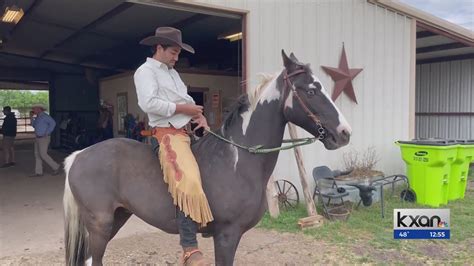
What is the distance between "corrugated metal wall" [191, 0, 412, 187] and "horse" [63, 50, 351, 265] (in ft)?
10.3

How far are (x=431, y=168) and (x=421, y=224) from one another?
150cm

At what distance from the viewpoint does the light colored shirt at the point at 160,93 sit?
2543 millimetres

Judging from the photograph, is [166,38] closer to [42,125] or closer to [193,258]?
[193,258]

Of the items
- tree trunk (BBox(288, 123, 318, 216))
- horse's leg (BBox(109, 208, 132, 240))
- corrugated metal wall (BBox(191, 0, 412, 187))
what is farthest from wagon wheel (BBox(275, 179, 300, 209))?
horse's leg (BBox(109, 208, 132, 240))

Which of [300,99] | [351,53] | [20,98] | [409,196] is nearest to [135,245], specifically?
[300,99]

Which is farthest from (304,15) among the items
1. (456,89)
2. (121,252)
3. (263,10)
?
(456,89)

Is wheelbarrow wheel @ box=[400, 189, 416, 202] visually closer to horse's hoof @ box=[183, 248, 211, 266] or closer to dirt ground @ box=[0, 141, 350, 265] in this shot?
dirt ground @ box=[0, 141, 350, 265]

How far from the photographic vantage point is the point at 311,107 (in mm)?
2490

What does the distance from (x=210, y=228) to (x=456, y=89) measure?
10.4 metres

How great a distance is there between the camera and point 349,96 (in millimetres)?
6785

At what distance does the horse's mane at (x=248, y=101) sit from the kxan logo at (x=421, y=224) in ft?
10.3

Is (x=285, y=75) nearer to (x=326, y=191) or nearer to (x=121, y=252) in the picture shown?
(x=121, y=252)

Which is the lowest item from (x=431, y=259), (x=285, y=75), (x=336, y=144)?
(x=431, y=259)

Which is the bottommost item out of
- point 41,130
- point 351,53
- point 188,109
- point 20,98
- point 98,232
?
point 98,232
